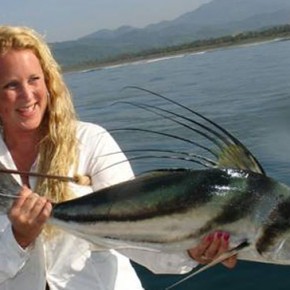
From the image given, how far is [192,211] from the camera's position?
10.5 feet

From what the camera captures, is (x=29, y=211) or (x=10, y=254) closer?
(x=29, y=211)

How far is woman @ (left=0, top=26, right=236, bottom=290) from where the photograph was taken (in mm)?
4016

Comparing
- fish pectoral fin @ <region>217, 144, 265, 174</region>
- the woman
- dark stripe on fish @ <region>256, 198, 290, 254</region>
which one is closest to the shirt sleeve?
the woman

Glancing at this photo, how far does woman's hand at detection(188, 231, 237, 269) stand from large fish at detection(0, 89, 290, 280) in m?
0.04

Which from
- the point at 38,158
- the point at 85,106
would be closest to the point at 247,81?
the point at 85,106

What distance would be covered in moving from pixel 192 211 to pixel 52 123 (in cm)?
149

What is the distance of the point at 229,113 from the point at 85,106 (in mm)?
12615

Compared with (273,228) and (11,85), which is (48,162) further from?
(273,228)

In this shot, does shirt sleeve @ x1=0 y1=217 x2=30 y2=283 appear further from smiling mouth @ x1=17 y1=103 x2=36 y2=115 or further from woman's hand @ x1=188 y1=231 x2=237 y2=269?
woman's hand @ x1=188 y1=231 x2=237 y2=269

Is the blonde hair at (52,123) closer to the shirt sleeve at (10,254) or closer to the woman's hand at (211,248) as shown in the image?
the shirt sleeve at (10,254)

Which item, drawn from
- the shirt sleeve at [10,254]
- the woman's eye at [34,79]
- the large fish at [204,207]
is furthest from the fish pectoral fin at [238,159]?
the woman's eye at [34,79]

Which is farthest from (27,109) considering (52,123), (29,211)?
(29,211)

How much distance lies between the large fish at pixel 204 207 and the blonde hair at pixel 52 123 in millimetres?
759

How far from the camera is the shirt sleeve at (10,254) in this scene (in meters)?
3.77
